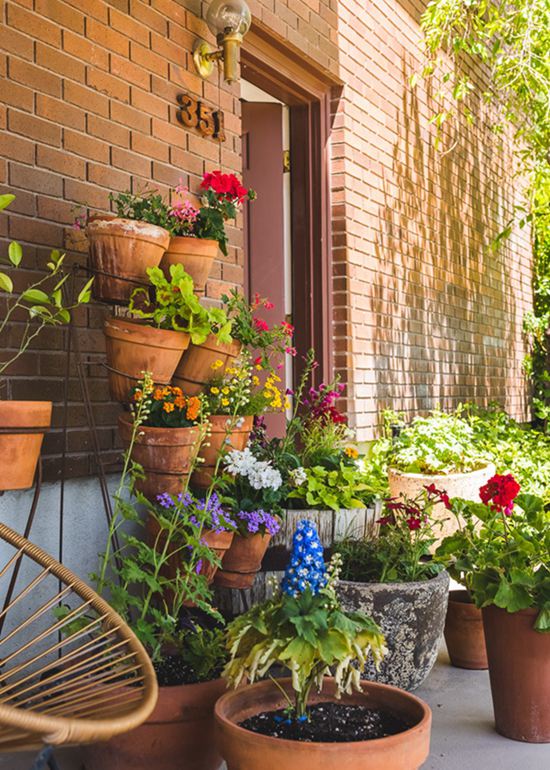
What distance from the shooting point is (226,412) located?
286cm

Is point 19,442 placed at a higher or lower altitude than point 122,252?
lower

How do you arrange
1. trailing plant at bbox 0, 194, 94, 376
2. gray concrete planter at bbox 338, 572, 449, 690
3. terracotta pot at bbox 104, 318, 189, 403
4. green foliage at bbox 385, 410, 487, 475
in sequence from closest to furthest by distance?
1. trailing plant at bbox 0, 194, 94, 376
2. terracotta pot at bbox 104, 318, 189, 403
3. gray concrete planter at bbox 338, 572, 449, 690
4. green foliage at bbox 385, 410, 487, 475

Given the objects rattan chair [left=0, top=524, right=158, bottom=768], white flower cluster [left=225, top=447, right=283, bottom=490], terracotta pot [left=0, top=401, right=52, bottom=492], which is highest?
terracotta pot [left=0, top=401, right=52, bottom=492]

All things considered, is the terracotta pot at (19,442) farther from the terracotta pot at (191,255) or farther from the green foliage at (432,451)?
the green foliage at (432,451)

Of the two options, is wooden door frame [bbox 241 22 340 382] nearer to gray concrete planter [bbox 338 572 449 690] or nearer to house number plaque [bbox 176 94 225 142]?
house number plaque [bbox 176 94 225 142]

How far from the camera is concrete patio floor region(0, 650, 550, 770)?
7.72 ft

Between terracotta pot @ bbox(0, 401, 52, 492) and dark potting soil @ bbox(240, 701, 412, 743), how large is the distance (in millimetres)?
792

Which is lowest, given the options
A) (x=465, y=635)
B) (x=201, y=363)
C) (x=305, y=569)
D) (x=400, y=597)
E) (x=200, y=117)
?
(x=465, y=635)

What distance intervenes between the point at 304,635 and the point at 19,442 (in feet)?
2.71

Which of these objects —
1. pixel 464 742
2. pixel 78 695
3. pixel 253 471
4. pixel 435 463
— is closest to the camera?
pixel 78 695

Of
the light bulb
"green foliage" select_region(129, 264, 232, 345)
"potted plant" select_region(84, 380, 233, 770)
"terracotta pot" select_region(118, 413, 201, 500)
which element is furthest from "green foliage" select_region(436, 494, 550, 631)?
the light bulb

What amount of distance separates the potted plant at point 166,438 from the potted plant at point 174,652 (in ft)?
0.16

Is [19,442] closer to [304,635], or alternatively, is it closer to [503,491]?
[304,635]

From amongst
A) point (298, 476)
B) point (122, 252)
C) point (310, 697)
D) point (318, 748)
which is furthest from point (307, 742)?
point (122, 252)
